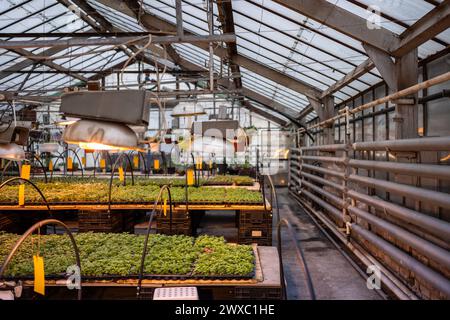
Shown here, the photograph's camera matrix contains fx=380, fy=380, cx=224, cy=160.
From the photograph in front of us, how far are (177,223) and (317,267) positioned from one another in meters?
2.35

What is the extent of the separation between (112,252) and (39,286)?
5.41ft

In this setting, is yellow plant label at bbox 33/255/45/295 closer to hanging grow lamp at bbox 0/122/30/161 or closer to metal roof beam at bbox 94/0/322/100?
hanging grow lamp at bbox 0/122/30/161

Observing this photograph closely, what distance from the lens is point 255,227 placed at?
19.6 ft

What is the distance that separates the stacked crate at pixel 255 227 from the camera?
19.5ft

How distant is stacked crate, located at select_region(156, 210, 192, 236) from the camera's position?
6.10 m

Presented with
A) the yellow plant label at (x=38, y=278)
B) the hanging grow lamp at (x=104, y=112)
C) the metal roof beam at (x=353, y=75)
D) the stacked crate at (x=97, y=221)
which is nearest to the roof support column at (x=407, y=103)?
the metal roof beam at (x=353, y=75)

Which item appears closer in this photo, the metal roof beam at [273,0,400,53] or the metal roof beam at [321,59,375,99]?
the metal roof beam at [273,0,400,53]

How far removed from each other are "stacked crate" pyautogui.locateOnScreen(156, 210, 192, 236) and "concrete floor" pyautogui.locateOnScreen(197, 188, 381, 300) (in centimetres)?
93

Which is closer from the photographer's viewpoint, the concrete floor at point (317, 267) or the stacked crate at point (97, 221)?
the concrete floor at point (317, 267)

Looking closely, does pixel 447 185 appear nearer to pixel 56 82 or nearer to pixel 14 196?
pixel 14 196

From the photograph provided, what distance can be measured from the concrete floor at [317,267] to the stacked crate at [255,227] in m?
0.61

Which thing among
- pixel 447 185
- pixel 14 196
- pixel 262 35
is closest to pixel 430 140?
pixel 447 185

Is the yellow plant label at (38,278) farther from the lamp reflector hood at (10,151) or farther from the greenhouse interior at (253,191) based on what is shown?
the lamp reflector hood at (10,151)

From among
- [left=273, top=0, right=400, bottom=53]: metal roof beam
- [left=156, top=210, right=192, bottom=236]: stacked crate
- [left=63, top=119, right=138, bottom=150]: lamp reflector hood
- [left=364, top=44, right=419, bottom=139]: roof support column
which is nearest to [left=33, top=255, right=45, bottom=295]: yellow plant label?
[left=63, top=119, right=138, bottom=150]: lamp reflector hood
